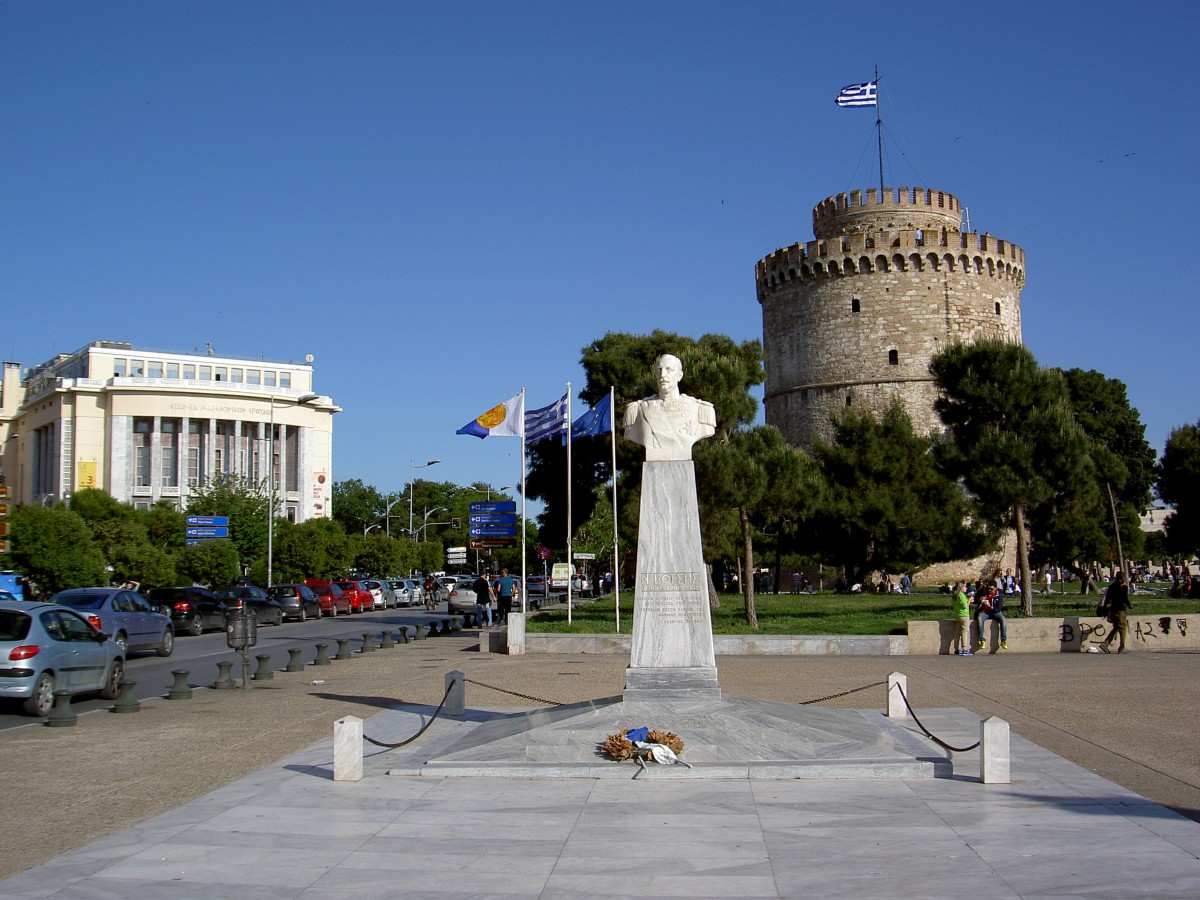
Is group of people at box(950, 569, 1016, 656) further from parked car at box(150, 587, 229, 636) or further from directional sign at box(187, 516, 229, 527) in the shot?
directional sign at box(187, 516, 229, 527)

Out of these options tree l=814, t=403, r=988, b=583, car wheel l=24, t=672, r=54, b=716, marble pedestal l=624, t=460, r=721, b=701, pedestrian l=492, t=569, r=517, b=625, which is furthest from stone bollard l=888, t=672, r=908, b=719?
tree l=814, t=403, r=988, b=583

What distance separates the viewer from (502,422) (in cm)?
2712

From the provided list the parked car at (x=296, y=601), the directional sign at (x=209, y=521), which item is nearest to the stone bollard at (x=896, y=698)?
the parked car at (x=296, y=601)

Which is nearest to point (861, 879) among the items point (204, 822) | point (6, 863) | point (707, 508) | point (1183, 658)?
point (204, 822)

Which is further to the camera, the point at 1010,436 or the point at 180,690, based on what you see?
the point at 1010,436

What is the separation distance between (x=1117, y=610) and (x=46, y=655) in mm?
19192

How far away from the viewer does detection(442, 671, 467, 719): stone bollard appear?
13141mm

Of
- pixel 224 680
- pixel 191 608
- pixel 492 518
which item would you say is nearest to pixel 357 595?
pixel 492 518

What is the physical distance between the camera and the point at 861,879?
6.71m

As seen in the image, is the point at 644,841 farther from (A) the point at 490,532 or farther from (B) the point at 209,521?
(B) the point at 209,521

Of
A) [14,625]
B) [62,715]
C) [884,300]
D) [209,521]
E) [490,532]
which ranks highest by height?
[884,300]

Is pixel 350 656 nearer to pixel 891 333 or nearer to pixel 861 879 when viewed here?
pixel 861 879

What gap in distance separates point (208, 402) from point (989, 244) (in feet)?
212

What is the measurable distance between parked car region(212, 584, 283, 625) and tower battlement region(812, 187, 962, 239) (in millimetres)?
35561
